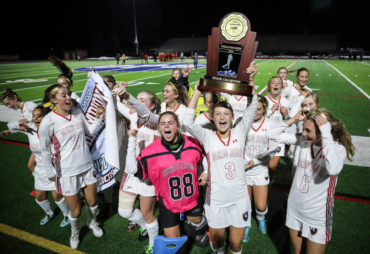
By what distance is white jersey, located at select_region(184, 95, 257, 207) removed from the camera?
2557 millimetres

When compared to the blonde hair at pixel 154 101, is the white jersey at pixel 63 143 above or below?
below

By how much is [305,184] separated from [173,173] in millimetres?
1438

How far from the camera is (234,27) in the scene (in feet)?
8.66

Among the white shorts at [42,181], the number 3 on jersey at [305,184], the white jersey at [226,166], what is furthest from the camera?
the white shorts at [42,181]

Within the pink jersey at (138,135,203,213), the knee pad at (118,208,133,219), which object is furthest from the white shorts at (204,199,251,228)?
the knee pad at (118,208,133,219)

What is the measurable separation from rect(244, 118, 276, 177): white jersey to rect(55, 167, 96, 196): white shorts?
7.41 feet

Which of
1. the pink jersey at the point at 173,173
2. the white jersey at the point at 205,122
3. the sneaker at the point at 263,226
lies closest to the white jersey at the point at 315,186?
the sneaker at the point at 263,226

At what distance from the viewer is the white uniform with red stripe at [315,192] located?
2272 mm

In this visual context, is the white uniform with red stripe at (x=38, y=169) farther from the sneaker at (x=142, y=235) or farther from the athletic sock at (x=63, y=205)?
the sneaker at (x=142, y=235)

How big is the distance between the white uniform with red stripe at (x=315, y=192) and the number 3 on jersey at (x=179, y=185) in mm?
1159

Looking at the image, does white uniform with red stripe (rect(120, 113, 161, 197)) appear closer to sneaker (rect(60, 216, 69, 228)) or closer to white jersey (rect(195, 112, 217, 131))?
white jersey (rect(195, 112, 217, 131))

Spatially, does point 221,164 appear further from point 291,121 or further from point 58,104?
point 58,104

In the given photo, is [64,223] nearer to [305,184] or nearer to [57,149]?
[57,149]

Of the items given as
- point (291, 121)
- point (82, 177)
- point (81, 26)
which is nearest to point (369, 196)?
point (291, 121)
